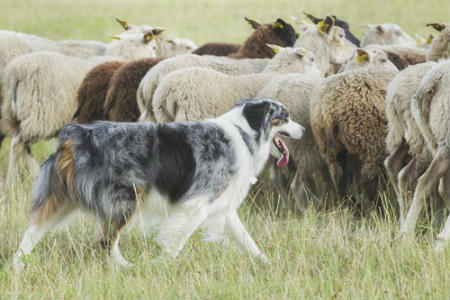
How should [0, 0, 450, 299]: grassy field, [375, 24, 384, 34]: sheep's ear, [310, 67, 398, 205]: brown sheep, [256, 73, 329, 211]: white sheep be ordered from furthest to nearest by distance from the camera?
[375, 24, 384, 34]: sheep's ear → [256, 73, 329, 211]: white sheep → [310, 67, 398, 205]: brown sheep → [0, 0, 450, 299]: grassy field

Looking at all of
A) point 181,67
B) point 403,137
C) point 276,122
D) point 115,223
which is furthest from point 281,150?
point 181,67

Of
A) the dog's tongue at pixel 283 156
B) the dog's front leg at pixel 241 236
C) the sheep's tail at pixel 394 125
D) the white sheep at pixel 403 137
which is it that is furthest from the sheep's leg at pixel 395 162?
the dog's front leg at pixel 241 236

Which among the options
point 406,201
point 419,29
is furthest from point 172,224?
point 419,29

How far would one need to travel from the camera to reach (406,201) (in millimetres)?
6004

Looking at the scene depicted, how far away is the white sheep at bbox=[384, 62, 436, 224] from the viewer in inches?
233

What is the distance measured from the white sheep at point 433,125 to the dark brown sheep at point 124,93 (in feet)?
11.2

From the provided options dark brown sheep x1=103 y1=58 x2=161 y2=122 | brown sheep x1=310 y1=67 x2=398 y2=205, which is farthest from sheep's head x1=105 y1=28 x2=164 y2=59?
brown sheep x1=310 y1=67 x2=398 y2=205

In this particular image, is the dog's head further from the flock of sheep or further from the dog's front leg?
the flock of sheep

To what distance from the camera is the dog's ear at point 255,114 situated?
17.1ft

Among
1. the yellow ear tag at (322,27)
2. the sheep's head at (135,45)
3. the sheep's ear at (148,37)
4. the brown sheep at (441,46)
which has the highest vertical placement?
the brown sheep at (441,46)

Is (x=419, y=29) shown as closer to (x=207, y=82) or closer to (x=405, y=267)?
(x=207, y=82)

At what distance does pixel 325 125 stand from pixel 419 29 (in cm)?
1751

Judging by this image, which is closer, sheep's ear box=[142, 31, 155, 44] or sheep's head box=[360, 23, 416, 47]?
sheep's ear box=[142, 31, 155, 44]

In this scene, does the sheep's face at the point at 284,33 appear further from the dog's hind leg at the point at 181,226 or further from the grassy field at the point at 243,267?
the dog's hind leg at the point at 181,226
